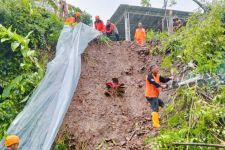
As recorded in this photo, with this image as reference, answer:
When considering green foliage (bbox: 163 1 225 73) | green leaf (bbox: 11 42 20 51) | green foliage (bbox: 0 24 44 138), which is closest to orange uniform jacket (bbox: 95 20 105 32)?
green foliage (bbox: 0 24 44 138)

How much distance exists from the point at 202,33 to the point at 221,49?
0.52m

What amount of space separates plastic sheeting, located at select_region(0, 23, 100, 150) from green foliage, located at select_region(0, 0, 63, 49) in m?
2.30

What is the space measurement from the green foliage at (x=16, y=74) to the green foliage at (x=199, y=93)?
3.19 metres

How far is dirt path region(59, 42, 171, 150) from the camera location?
742cm

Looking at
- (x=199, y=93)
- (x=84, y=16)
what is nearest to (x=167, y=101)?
(x=199, y=93)

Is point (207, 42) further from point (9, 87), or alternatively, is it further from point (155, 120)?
point (9, 87)

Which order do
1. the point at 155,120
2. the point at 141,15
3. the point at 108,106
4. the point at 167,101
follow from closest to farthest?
1. the point at 155,120
2. the point at 167,101
3. the point at 108,106
4. the point at 141,15

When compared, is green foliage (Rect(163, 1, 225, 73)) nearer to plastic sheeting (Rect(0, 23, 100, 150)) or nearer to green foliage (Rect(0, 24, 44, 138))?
plastic sheeting (Rect(0, 23, 100, 150))

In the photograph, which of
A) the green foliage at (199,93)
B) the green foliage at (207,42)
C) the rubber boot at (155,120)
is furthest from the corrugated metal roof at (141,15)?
the rubber boot at (155,120)

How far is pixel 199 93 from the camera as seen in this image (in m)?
7.14

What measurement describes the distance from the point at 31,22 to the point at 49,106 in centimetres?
522

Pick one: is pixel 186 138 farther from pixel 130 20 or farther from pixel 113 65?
pixel 130 20

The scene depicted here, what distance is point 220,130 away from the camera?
6.12 meters

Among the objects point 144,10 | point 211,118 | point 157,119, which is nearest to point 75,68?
point 157,119
